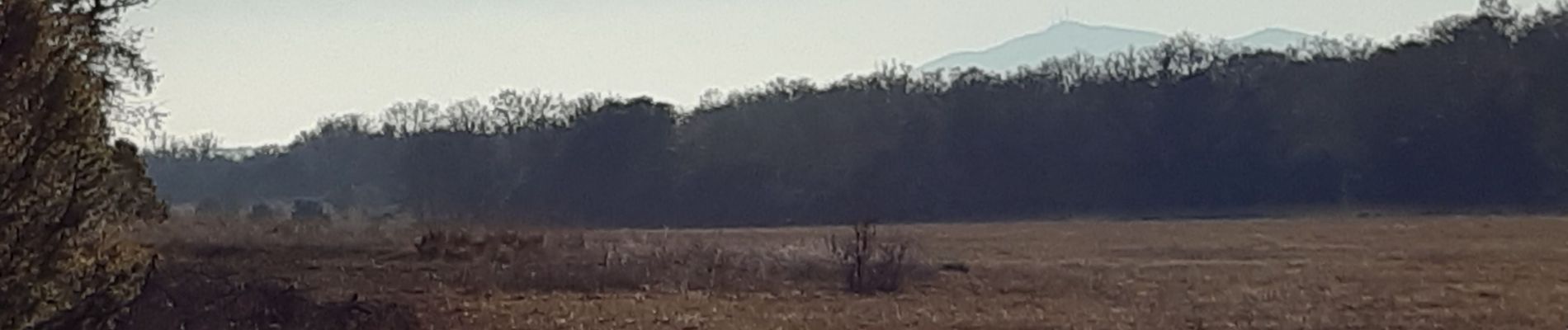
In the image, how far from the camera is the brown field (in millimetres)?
23312

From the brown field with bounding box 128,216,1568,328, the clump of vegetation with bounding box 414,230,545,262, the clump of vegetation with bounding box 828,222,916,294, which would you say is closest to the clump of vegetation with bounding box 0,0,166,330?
the brown field with bounding box 128,216,1568,328

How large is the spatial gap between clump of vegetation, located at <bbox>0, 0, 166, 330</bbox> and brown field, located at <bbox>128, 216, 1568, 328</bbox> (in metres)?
9.27

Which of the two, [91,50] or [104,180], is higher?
[91,50]

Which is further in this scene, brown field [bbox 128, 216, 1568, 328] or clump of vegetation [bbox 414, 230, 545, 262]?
clump of vegetation [bbox 414, 230, 545, 262]

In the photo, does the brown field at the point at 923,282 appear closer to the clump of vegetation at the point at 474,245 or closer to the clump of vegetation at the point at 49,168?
the clump of vegetation at the point at 474,245

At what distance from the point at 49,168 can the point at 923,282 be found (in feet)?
64.9

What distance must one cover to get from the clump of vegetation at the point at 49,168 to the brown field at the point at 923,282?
9271 mm

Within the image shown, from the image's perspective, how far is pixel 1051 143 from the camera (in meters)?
80.3

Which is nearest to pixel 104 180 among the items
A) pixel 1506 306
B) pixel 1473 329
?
pixel 1473 329

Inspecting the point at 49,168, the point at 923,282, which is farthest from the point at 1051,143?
the point at 49,168

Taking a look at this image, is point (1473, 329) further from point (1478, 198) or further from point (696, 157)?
point (696, 157)

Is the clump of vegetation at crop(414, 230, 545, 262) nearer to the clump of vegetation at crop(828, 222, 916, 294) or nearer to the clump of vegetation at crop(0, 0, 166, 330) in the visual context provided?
the clump of vegetation at crop(828, 222, 916, 294)

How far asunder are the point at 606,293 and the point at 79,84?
53.0 ft

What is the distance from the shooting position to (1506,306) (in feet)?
77.4
